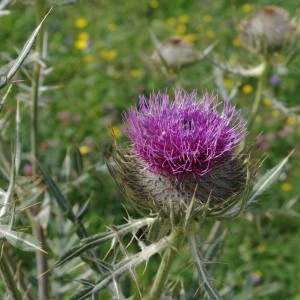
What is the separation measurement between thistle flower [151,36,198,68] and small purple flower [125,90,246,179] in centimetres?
165

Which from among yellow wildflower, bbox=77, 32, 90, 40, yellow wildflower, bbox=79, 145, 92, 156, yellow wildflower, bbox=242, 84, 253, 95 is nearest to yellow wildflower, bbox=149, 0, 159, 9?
yellow wildflower, bbox=77, 32, 90, 40

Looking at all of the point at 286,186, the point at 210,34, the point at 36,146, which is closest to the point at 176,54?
the point at 36,146

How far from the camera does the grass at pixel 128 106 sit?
323 cm

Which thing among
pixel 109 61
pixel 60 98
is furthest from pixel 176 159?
pixel 109 61

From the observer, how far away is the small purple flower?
1.74 m

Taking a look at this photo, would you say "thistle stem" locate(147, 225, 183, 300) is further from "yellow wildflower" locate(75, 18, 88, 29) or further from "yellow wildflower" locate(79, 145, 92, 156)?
"yellow wildflower" locate(75, 18, 88, 29)

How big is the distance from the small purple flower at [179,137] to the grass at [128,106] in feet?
2.60

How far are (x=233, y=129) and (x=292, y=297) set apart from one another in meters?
2.45

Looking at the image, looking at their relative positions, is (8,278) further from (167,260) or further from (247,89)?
(247,89)

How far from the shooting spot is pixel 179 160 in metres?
1.75

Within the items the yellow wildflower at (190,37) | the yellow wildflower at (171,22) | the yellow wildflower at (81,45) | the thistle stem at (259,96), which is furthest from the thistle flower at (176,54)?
the yellow wildflower at (171,22)

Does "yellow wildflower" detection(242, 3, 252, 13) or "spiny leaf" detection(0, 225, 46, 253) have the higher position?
"spiny leaf" detection(0, 225, 46, 253)

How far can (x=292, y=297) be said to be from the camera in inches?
155

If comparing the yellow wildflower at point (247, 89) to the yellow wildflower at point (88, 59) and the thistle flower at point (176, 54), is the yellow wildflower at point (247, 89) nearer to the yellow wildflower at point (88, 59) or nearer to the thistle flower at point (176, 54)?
the yellow wildflower at point (88, 59)
